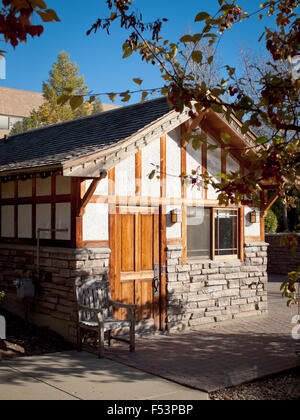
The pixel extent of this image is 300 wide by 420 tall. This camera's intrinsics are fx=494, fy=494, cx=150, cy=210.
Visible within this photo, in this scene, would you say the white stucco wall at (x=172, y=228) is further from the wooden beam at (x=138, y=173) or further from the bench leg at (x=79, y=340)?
the bench leg at (x=79, y=340)

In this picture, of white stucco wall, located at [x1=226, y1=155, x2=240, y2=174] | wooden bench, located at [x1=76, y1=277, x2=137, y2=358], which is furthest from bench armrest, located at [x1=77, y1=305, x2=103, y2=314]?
white stucco wall, located at [x1=226, y1=155, x2=240, y2=174]

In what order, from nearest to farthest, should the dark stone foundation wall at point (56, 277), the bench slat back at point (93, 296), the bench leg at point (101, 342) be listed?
1. the bench leg at point (101, 342)
2. the bench slat back at point (93, 296)
3. the dark stone foundation wall at point (56, 277)

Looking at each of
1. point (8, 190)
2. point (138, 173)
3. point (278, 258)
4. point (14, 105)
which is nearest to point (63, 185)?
point (138, 173)

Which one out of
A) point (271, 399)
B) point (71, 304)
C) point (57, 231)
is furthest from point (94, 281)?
point (271, 399)

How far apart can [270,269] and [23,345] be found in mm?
13601

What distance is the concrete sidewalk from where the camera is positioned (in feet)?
18.8

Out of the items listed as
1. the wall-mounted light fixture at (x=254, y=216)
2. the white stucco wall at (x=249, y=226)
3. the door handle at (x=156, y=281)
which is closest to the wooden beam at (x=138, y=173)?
the door handle at (x=156, y=281)

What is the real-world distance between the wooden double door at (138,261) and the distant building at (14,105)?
94.9 feet

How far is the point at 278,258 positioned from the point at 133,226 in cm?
1180

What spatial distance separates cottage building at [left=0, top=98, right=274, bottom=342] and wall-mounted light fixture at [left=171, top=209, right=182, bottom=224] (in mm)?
31

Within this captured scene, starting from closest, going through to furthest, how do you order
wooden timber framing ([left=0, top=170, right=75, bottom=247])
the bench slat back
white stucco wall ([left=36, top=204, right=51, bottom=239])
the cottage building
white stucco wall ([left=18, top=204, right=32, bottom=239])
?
the bench slat back
the cottage building
wooden timber framing ([left=0, top=170, right=75, bottom=247])
white stucco wall ([left=36, top=204, right=51, bottom=239])
white stucco wall ([left=18, top=204, right=32, bottom=239])

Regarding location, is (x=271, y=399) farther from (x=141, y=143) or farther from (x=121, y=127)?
(x=121, y=127)

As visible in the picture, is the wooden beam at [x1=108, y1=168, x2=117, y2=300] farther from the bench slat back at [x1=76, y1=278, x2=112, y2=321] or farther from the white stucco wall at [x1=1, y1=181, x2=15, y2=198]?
the white stucco wall at [x1=1, y1=181, x2=15, y2=198]

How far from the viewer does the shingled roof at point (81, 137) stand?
28.1 feet
